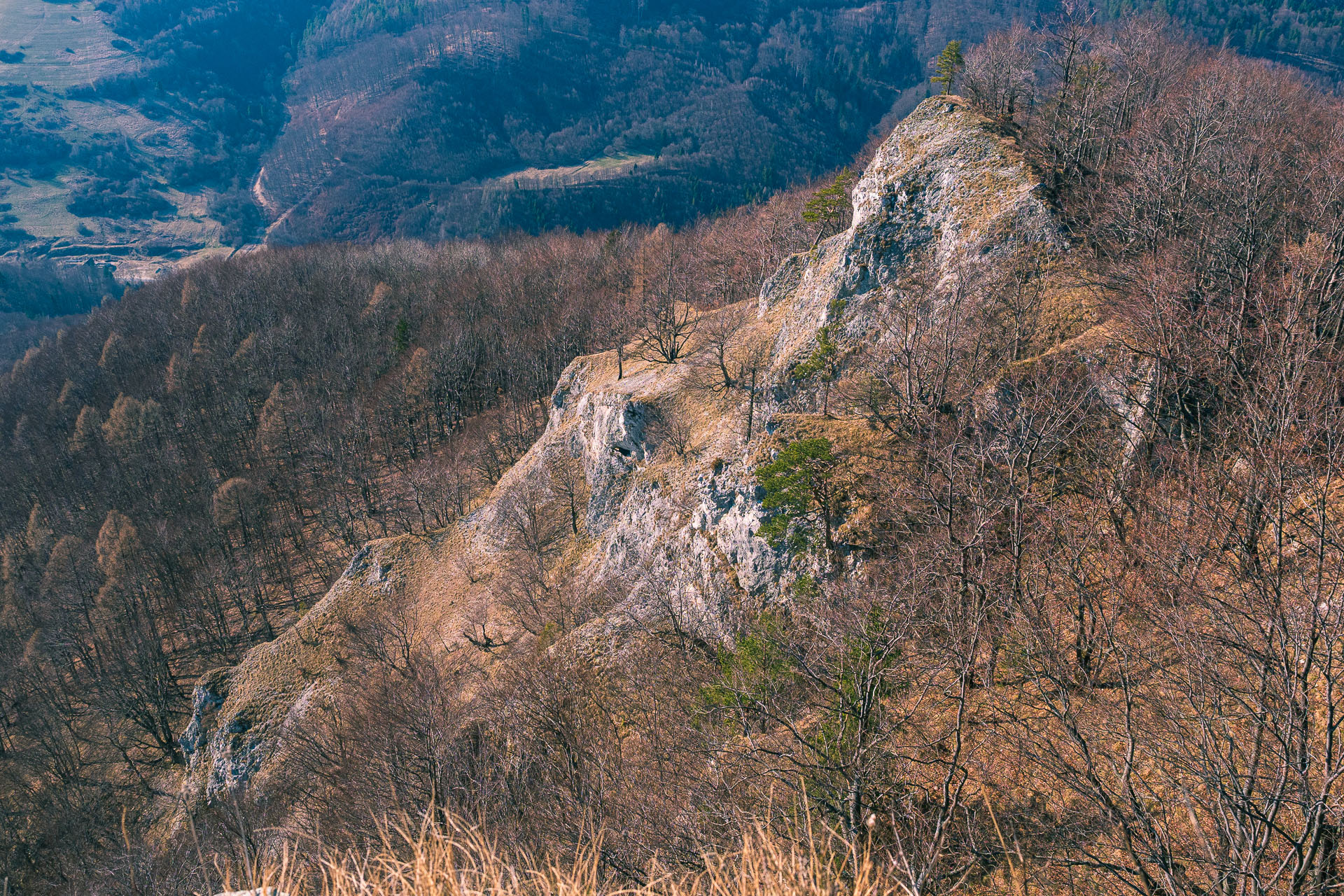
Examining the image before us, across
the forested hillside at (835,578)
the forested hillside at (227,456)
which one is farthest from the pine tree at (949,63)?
the forested hillside at (227,456)

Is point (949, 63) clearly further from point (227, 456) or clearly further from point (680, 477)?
point (227, 456)

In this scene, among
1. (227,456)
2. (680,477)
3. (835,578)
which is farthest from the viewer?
(227,456)

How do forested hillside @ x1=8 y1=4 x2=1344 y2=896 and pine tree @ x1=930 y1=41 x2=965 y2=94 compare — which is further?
pine tree @ x1=930 y1=41 x2=965 y2=94

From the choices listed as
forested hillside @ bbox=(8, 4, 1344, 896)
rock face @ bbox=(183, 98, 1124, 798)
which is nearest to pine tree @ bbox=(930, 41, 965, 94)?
forested hillside @ bbox=(8, 4, 1344, 896)

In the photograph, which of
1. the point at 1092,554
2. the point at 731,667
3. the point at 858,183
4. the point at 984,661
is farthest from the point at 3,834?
the point at 858,183

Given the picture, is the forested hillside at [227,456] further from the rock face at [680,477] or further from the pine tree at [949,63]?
the pine tree at [949,63]

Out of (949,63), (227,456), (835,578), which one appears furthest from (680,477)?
(227,456)

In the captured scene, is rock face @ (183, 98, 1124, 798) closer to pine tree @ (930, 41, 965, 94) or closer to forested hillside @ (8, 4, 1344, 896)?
forested hillside @ (8, 4, 1344, 896)

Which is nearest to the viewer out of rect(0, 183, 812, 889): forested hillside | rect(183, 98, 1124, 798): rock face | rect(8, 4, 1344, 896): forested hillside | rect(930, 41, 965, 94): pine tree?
rect(8, 4, 1344, 896): forested hillside
